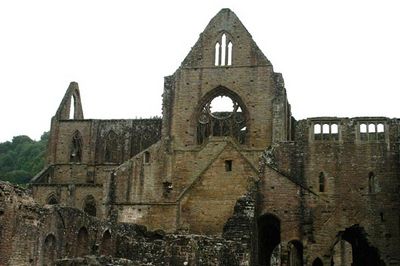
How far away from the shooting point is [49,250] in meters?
24.6

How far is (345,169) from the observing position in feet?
105

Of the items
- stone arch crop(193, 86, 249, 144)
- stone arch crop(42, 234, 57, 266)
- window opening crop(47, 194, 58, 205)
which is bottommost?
stone arch crop(42, 234, 57, 266)

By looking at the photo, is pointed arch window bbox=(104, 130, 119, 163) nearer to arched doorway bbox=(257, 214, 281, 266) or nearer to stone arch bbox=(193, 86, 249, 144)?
stone arch bbox=(193, 86, 249, 144)

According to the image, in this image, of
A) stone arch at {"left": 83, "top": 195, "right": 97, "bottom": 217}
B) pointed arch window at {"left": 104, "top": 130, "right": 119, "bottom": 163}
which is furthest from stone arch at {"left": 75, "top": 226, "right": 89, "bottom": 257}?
pointed arch window at {"left": 104, "top": 130, "right": 119, "bottom": 163}

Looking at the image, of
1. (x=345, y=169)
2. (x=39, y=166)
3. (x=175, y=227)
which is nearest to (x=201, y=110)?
(x=175, y=227)

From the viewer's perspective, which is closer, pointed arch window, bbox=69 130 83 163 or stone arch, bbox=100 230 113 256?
stone arch, bbox=100 230 113 256

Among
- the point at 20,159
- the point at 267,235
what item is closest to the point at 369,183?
the point at 267,235

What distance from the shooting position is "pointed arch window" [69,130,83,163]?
4888 cm

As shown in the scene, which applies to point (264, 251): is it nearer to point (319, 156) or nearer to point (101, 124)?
point (319, 156)

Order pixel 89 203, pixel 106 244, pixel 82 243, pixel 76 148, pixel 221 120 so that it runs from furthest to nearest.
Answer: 1. pixel 76 148
2. pixel 89 203
3. pixel 221 120
4. pixel 106 244
5. pixel 82 243

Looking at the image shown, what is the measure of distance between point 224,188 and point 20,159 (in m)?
61.2

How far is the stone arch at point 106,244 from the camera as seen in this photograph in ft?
91.7

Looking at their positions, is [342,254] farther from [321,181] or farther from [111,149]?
[111,149]

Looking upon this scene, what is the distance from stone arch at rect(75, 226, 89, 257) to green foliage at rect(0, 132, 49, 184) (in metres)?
52.7
